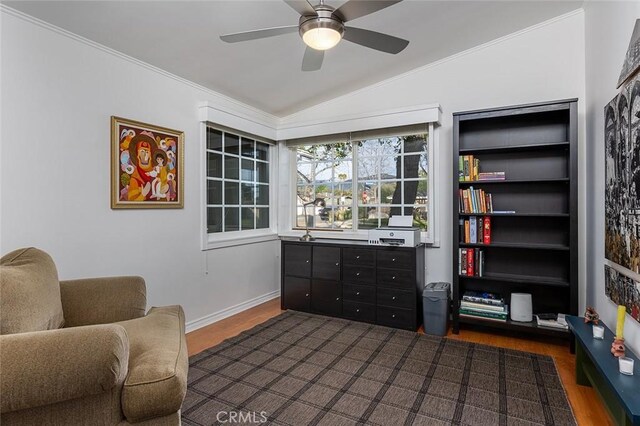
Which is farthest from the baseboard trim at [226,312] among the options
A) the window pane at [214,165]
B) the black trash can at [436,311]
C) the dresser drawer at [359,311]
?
the black trash can at [436,311]

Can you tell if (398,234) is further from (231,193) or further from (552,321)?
(231,193)

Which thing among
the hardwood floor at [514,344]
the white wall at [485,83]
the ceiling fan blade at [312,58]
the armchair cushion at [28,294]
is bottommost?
the hardwood floor at [514,344]

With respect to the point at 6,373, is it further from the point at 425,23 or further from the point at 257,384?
the point at 425,23

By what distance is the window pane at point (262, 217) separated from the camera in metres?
4.15

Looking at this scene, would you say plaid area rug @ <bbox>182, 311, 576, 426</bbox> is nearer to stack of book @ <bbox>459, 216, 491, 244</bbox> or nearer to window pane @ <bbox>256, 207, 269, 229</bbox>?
stack of book @ <bbox>459, 216, 491, 244</bbox>

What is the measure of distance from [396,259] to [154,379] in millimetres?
2318

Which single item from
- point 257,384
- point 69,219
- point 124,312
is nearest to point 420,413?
point 257,384

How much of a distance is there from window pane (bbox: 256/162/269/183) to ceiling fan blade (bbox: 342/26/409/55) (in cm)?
243

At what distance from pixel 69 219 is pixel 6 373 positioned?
1.50 metres

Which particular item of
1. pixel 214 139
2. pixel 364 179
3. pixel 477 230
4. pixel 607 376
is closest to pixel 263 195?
pixel 214 139

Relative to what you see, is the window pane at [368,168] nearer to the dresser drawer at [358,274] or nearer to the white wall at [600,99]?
the dresser drawer at [358,274]

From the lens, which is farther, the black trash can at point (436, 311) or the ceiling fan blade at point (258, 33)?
the black trash can at point (436, 311)

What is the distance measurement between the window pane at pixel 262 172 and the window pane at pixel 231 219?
0.57 meters

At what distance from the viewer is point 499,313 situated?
2.90 m
